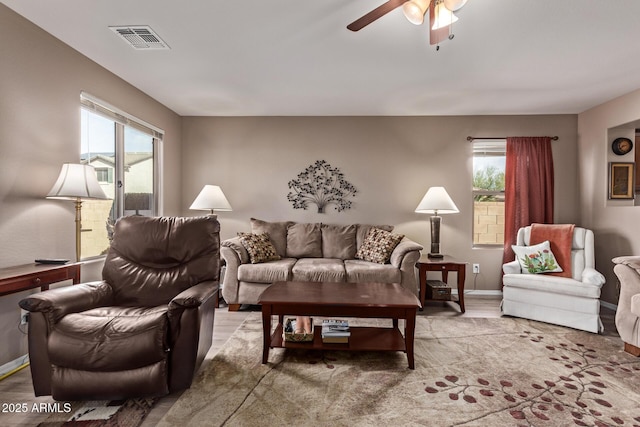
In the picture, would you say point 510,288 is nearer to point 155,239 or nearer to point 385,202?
point 385,202

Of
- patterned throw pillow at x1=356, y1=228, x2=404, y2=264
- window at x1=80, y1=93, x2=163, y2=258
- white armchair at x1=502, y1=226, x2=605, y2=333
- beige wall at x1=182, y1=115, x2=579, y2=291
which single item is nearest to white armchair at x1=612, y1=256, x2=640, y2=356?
white armchair at x1=502, y1=226, x2=605, y2=333

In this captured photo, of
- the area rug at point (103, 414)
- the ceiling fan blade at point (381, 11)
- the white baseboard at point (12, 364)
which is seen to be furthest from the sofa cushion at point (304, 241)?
the ceiling fan blade at point (381, 11)

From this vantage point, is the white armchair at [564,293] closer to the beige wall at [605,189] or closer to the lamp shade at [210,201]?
the beige wall at [605,189]

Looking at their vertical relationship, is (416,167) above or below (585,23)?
below

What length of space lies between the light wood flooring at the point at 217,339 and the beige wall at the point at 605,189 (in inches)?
28.2

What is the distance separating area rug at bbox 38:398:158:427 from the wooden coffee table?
2.66 feet

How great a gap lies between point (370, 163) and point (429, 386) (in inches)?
120

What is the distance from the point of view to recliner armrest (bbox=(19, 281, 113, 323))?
1.73m

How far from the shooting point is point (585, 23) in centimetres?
226

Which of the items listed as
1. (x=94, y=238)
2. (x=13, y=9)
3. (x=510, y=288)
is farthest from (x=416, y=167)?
(x=13, y=9)

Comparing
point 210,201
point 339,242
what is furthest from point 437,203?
point 210,201

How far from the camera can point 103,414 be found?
174cm

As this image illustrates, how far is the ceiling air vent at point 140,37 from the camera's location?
2404 millimetres

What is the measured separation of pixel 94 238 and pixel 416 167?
3.89m
